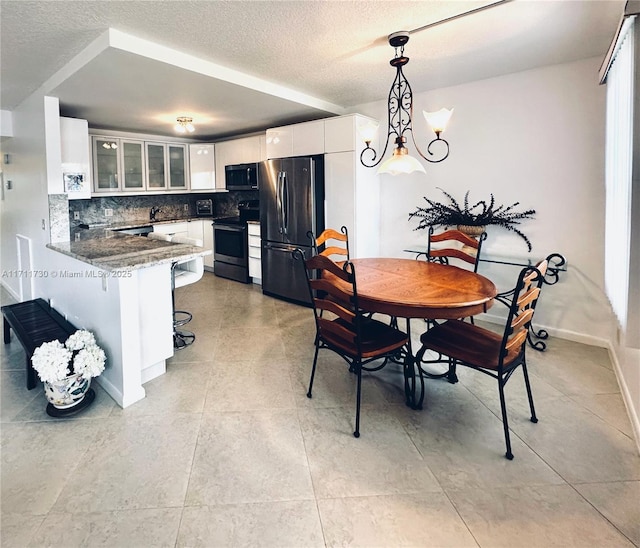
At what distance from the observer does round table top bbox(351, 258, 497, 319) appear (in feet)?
6.54

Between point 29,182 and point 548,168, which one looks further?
point 29,182

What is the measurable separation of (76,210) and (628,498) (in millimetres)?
6335

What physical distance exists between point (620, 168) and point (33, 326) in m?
4.06

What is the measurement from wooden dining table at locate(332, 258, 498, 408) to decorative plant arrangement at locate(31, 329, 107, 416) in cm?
169

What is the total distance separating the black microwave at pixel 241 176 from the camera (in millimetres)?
5707

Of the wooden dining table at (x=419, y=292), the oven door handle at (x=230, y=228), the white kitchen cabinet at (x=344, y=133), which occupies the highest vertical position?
the white kitchen cabinet at (x=344, y=133)

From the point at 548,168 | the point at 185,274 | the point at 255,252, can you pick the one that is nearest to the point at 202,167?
the point at 255,252

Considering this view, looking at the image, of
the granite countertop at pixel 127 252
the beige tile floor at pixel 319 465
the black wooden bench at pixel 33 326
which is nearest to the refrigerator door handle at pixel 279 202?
the granite countertop at pixel 127 252

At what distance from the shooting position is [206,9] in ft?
7.17

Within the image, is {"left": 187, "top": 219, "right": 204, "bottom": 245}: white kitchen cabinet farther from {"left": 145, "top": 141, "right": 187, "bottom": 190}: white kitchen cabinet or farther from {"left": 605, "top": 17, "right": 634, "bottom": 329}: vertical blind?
{"left": 605, "top": 17, "right": 634, "bottom": 329}: vertical blind

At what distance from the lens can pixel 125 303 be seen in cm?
238

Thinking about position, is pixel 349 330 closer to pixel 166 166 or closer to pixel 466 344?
pixel 466 344

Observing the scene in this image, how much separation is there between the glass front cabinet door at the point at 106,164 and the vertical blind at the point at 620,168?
5.60 metres

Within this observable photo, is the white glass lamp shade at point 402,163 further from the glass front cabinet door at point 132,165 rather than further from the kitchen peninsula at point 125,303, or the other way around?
the glass front cabinet door at point 132,165
